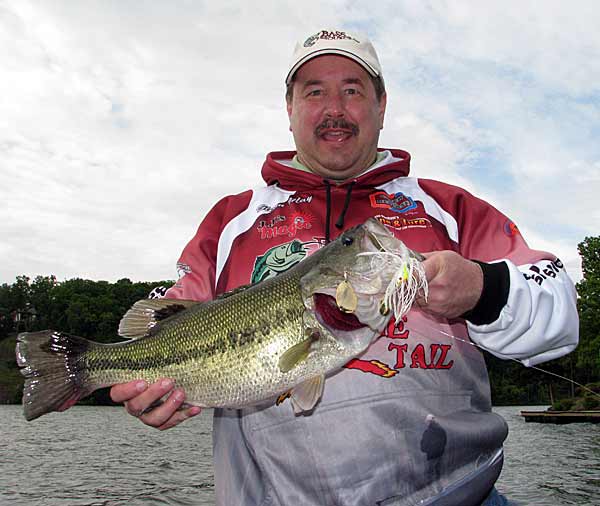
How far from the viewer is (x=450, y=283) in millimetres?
3141

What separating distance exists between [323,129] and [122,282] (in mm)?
109278

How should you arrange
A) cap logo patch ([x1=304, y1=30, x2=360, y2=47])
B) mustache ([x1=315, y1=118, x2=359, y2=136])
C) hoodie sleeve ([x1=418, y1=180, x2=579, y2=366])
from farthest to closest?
cap logo patch ([x1=304, y1=30, x2=360, y2=47]), mustache ([x1=315, y1=118, x2=359, y2=136]), hoodie sleeve ([x1=418, y1=180, x2=579, y2=366])

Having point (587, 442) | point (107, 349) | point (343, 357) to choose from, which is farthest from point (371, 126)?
point (587, 442)

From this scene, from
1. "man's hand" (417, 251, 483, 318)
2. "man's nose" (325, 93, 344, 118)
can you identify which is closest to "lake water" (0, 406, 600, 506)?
"man's nose" (325, 93, 344, 118)

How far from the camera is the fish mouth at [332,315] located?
11.2 feet

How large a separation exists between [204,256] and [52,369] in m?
1.24

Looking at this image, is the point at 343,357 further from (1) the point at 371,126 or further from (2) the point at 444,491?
(1) the point at 371,126

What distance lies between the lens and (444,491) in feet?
11.9

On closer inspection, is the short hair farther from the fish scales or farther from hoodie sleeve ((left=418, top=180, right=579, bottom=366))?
the fish scales

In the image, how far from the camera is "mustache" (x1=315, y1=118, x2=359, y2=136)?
4.63m

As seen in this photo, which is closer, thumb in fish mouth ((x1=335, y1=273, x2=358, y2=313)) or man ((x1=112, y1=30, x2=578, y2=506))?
thumb in fish mouth ((x1=335, y1=273, x2=358, y2=313))

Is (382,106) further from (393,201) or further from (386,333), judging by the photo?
(386,333)

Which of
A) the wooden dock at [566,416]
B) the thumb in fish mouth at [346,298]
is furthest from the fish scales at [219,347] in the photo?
the wooden dock at [566,416]

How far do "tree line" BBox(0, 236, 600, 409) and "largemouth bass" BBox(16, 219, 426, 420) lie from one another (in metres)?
54.8
